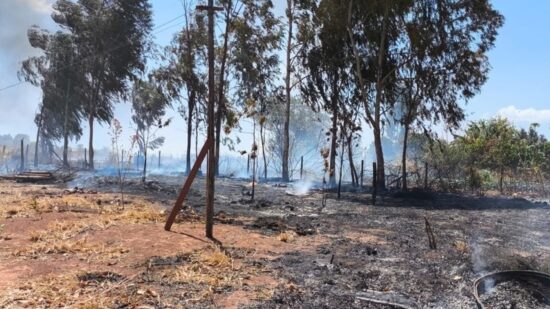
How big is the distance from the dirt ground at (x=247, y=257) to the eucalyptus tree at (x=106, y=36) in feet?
78.8

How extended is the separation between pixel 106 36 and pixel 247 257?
31.1 metres

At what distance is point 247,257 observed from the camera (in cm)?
705

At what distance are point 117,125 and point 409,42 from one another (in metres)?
14.3

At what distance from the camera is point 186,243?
24.9 ft

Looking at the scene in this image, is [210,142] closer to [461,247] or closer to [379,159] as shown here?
[461,247]

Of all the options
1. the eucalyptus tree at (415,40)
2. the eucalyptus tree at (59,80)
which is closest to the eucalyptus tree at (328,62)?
the eucalyptus tree at (415,40)

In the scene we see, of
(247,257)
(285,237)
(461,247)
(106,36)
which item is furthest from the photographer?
(106,36)

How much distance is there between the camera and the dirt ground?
5078 mm

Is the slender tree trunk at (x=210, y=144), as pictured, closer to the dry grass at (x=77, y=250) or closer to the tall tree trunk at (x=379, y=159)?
the dry grass at (x=77, y=250)

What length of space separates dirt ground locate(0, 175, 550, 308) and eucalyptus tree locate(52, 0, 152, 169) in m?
24.0

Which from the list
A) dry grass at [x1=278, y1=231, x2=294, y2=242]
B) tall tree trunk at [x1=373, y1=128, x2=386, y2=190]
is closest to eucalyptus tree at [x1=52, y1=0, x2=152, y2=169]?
tall tree trunk at [x1=373, y1=128, x2=386, y2=190]

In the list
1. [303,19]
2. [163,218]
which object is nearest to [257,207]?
[163,218]

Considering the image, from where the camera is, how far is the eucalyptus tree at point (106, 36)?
33.3 metres

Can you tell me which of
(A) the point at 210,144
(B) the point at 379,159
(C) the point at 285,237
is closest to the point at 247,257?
(C) the point at 285,237
